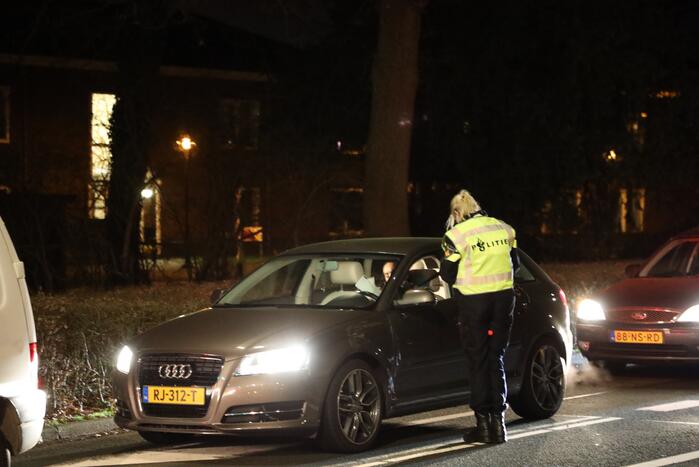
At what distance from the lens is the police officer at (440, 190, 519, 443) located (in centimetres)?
989

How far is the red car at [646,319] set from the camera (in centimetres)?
1355

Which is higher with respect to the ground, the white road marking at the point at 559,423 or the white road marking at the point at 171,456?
the white road marking at the point at 559,423

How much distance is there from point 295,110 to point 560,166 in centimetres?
612

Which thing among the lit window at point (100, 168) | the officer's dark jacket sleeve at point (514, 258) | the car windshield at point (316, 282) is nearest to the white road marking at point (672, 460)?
the officer's dark jacket sleeve at point (514, 258)

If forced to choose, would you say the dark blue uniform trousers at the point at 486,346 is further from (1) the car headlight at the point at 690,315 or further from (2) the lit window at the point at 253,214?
(2) the lit window at the point at 253,214

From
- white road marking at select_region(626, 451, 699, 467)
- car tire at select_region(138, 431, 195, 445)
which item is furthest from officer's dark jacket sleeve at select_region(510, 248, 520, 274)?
car tire at select_region(138, 431, 195, 445)

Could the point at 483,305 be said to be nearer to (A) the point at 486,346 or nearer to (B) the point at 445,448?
(A) the point at 486,346

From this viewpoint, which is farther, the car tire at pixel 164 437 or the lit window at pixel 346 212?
the lit window at pixel 346 212

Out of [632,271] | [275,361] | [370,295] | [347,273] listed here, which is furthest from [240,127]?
[275,361]

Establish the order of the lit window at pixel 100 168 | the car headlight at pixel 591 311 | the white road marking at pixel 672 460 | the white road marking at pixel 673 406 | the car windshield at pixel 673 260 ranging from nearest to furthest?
the white road marking at pixel 672 460, the white road marking at pixel 673 406, the car headlight at pixel 591 311, the car windshield at pixel 673 260, the lit window at pixel 100 168

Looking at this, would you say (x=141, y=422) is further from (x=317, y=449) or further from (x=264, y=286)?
(x=264, y=286)

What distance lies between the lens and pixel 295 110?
101ft

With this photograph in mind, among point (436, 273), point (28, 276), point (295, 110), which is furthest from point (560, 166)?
point (436, 273)

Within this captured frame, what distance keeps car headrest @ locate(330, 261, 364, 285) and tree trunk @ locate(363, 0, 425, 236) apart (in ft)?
29.2
